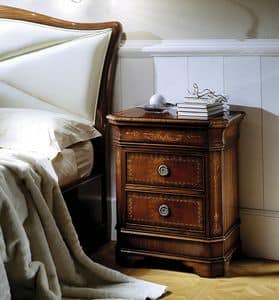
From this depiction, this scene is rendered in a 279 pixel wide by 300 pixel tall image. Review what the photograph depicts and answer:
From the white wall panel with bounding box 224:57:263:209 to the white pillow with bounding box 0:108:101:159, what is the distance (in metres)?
0.82

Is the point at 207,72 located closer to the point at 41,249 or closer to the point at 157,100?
the point at 157,100

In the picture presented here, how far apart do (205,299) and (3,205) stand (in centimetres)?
97

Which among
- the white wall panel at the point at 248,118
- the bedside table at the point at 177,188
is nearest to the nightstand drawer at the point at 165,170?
the bedside table at the point at 177,188

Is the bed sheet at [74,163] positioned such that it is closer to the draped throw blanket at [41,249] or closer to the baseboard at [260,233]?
the draped throw blanket at [41,249]

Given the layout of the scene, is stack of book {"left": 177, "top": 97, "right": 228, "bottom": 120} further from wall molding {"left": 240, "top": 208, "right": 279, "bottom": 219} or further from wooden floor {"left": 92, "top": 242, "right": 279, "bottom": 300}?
wooden floor {"left": 92, "top": 242, "right": 279, "bottom": 300}

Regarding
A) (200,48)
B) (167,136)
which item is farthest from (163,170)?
(200,48)

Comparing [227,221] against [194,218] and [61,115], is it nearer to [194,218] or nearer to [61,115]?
[194,218]

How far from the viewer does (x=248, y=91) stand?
3.56 metres

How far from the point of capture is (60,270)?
311 centimetres

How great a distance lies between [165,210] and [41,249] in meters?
0.71

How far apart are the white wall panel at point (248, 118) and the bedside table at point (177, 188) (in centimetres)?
9

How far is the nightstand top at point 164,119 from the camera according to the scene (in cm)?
322

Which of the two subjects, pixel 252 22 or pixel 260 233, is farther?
pixel 260 233

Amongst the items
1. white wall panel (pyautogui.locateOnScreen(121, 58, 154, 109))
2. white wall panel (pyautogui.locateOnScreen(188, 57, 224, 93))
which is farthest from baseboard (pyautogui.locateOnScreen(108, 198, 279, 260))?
white wall panel (pyautogui.locateOnScreen(121, 58, 154, 109))
